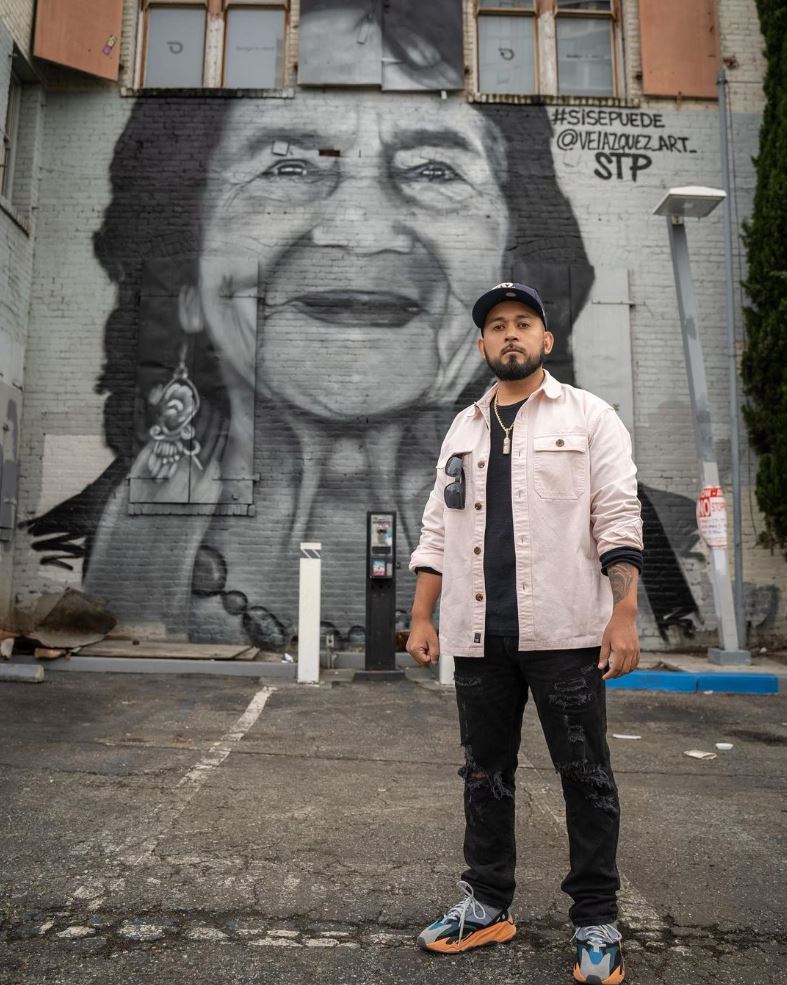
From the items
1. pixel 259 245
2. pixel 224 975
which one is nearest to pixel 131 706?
pixel 224 975

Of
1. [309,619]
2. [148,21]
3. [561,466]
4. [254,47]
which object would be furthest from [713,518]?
[148,21]

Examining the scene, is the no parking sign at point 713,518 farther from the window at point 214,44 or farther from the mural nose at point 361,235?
the window at point 214,44

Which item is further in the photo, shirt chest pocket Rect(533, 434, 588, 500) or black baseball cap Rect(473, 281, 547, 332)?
black baseball cap Rect(473, 281, 547, 332)

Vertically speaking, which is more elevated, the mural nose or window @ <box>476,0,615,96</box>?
window @ <box>476,0,615,96</box>

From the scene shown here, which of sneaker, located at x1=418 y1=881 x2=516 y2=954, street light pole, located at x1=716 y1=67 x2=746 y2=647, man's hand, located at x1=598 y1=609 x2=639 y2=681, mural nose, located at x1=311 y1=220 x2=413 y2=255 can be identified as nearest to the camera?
man's hand, located at x1=598 y1=609 x2=639 y2=681

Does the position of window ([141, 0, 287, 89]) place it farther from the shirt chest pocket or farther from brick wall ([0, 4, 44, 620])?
the shirt chest pocket

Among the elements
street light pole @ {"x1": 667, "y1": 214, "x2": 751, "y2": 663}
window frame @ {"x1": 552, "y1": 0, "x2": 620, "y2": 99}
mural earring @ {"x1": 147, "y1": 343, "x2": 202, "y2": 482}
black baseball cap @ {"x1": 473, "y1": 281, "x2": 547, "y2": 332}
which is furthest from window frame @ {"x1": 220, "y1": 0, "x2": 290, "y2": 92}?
black baseball cap @ {"x1": 473, "y1": 281, "x2": 547, "y2": 332}

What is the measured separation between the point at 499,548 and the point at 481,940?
117 cm

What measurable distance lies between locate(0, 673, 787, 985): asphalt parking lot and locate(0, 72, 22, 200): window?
7483 millimetres

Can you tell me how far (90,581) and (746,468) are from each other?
8.48 meters

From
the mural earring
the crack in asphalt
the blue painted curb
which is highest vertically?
the mural earring

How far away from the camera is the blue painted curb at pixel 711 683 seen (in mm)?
7812

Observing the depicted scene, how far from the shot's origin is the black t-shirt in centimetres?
247

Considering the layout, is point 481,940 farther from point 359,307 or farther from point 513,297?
point 359,307
